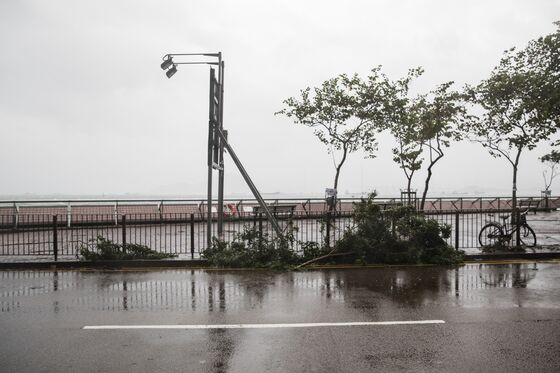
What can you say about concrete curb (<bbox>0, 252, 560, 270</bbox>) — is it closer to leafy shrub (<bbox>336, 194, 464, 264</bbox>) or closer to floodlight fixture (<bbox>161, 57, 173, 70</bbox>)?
leafy shrub (<bbox>336, 194, 464, 264</bbox>)

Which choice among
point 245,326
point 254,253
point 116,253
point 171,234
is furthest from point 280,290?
point 171,234

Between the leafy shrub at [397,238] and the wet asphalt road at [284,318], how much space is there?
2.24 ft

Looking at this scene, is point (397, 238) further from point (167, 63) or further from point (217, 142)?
point (167, 63)

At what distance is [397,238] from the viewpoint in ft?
33.8

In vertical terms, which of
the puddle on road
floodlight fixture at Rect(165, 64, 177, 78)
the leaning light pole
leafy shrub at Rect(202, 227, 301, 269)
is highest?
floodlight fixture at Rect(165, 64, 177, 78)

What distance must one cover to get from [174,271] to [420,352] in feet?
21.1

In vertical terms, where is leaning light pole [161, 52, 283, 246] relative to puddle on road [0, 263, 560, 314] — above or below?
above

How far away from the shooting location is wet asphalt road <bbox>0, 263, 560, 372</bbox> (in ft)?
14.4

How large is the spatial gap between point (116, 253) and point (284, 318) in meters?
6.13

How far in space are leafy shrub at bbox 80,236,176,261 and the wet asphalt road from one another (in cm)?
75

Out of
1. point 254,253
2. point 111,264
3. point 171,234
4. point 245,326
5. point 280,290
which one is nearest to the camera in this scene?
point 245,326

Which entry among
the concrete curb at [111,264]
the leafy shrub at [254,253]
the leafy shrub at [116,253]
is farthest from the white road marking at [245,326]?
the leafy shrub at [116,253]

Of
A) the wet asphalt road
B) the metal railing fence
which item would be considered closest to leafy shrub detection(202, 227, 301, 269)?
the metal railing fence

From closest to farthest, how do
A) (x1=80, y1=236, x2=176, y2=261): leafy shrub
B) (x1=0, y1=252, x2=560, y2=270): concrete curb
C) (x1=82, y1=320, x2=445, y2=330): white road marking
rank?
(x1=82, y1=320, x2=445, y2=330): white road marking < (x1=0, y1=252, x2=560, y2=270): concrete curb < (x1=80, y1=236, x2=176, y2=261): leafy shrub
